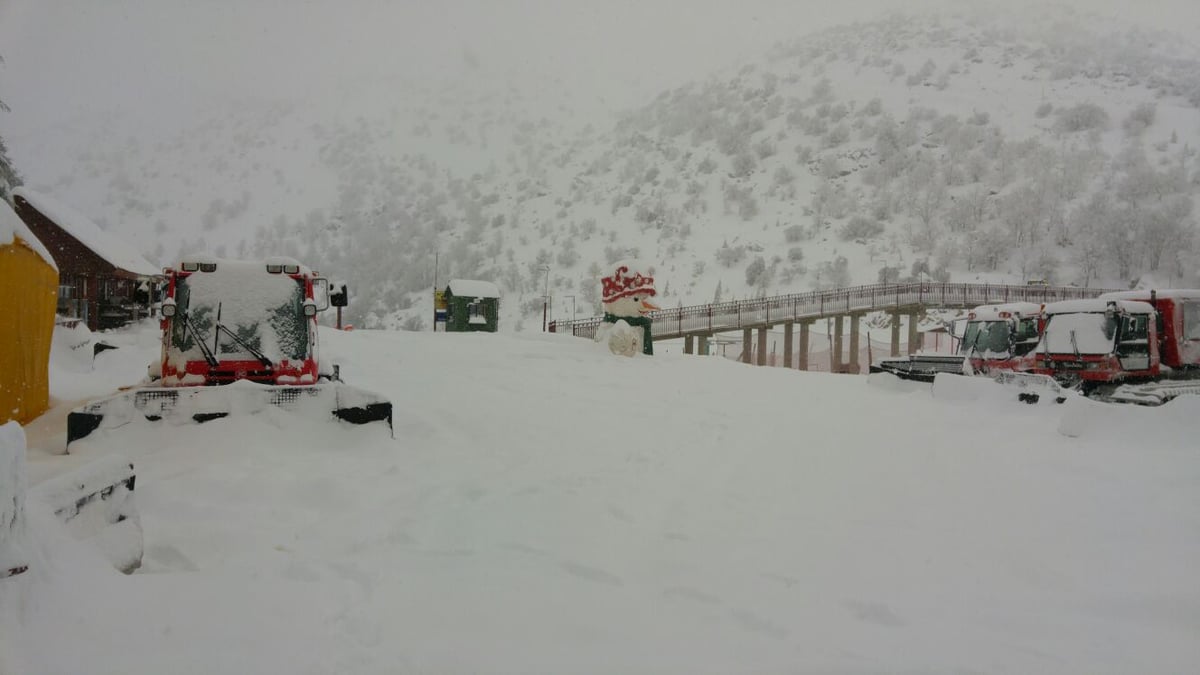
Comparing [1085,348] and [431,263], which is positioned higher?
[431,263]

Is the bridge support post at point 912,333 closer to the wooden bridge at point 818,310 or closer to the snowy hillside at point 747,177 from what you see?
the wooden bridge at point 818,310

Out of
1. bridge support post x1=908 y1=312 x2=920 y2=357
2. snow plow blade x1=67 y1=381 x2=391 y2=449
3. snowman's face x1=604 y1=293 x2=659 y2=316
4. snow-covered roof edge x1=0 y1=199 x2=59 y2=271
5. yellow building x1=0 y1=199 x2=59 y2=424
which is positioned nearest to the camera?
snow plow blade x1=67 y1=381 x2=391 y2=449

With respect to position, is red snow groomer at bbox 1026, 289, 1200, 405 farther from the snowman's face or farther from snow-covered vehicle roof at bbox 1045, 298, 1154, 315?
the snowman's face

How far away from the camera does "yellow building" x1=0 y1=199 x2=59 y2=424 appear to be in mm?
6156

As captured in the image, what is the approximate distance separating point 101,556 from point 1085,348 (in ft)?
43.8

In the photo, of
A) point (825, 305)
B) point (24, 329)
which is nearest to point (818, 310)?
point (825, 305)

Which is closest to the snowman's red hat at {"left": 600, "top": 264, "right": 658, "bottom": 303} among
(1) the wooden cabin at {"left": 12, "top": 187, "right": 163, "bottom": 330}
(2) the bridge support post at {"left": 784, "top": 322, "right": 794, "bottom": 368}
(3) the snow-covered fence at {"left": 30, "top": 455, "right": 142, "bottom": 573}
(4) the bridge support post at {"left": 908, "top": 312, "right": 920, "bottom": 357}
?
(2) the bridge support post at {"left": 784, "top": 322, "right": 794, "bottom": 368}

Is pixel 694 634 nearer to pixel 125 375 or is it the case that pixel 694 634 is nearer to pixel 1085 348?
pixel 1085 348

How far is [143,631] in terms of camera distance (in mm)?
2105

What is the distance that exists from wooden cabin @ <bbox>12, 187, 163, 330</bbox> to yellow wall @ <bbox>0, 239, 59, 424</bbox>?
11.8 m

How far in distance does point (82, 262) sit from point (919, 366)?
2603cm

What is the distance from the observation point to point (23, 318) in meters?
6.56

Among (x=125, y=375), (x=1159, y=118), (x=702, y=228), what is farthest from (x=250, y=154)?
(x=1159, y=118)

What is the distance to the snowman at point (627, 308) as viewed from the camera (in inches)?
673
